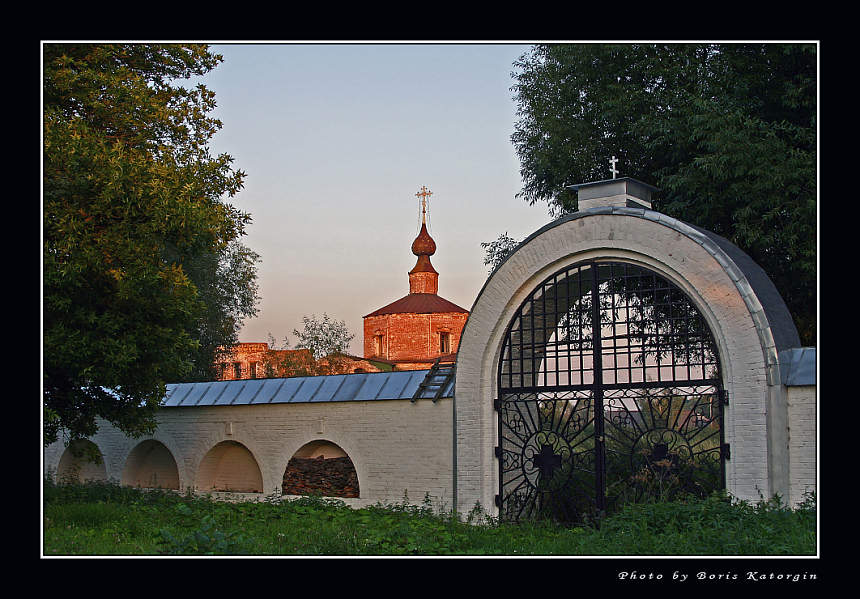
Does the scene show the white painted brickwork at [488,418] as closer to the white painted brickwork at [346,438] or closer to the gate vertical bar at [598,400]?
the white painted brickwork at [346,438]

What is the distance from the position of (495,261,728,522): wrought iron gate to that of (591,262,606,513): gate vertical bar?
0.01 m

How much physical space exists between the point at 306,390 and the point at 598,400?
5472 mm

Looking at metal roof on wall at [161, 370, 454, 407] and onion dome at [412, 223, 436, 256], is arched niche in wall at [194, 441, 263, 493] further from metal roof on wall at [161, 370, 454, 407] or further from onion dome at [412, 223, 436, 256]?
onion dome at [412, 223, 436, 256]

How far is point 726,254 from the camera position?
37.8 feet

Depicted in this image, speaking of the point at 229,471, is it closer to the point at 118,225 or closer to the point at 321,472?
the point at 321,472

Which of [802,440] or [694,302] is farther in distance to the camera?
[694,302]

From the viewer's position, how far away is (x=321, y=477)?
1547 centimetres

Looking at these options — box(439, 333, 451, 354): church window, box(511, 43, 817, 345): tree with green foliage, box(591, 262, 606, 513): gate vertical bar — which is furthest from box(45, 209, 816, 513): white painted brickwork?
box(439, 333, 451, 354): church window

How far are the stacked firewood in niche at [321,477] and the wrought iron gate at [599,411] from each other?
10.8 ft

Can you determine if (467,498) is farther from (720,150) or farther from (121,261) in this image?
(720,150)

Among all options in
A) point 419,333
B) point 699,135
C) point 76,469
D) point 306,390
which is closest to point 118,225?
point 306,390

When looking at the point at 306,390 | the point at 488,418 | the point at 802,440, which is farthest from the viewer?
the point at 306,390

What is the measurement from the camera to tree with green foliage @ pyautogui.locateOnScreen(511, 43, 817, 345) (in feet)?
53.9

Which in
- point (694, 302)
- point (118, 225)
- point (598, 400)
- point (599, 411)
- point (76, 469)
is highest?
point (118, 225)
